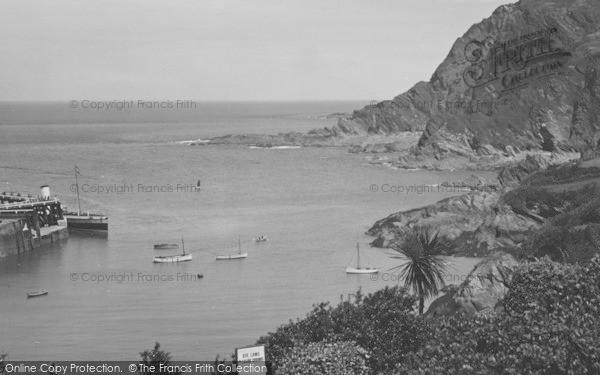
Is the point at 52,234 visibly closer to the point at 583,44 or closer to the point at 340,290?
the point at 340,290

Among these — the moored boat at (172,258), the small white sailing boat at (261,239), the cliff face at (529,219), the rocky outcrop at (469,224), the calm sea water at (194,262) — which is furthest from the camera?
the small white sailing boat at (261,239)

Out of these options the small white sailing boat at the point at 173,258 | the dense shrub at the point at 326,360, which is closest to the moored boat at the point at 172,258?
the small white sailing boat at the point at 173,258

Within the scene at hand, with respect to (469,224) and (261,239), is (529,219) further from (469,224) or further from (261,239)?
(261,239)

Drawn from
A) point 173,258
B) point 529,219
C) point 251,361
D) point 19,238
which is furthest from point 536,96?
point 251,361

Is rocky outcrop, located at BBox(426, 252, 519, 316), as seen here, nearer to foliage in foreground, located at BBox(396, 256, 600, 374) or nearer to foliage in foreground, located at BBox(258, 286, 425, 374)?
foliage in foreground, located at BBox(258, 286, 425, 374)

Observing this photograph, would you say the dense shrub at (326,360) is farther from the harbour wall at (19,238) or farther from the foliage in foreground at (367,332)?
the harbour wall at (19,238)

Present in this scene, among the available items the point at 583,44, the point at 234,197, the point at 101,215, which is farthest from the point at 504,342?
the point at 583,44

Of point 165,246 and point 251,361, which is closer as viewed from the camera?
point 251,361
